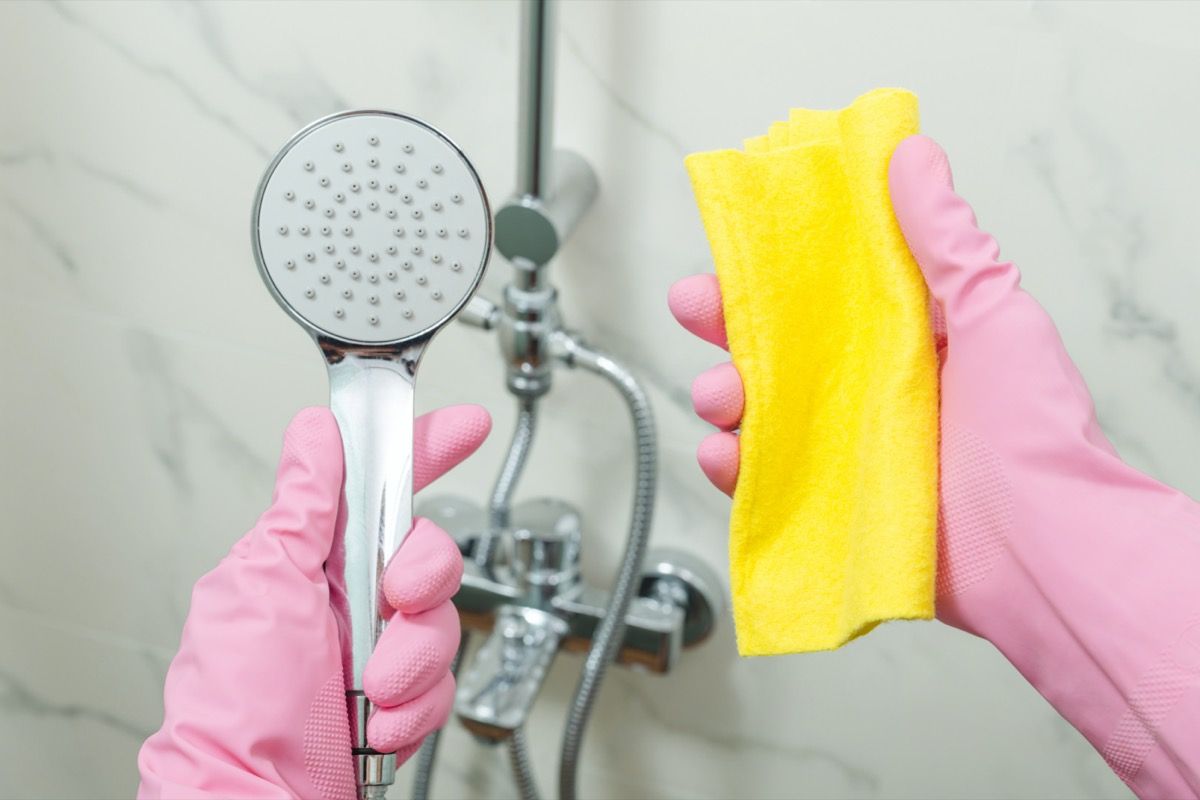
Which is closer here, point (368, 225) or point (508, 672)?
point (368, 225)

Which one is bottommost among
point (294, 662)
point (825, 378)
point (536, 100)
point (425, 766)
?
point (425, 766)

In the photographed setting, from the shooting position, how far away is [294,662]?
0.57 metres

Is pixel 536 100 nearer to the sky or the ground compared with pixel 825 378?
nearer to the sky

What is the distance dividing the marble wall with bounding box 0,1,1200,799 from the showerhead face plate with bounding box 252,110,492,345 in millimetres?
196

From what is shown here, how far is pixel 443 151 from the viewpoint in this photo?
0.58 metres

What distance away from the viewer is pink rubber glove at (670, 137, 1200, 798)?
54 centimetres

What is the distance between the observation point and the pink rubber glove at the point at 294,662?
554mm

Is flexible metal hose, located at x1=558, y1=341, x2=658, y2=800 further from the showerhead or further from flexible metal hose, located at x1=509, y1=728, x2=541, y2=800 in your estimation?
the showerhead

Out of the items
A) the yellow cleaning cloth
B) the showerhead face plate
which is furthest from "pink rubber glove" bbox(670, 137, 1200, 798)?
the showerhead face plate

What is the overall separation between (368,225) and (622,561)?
0.33 meters

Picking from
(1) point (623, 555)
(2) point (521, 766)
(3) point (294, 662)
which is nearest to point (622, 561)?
(1) point (623, 555)

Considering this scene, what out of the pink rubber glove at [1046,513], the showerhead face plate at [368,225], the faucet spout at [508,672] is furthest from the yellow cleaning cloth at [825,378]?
the faucet spout at [508,672]

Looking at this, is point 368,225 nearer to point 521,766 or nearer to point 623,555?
point 623,555

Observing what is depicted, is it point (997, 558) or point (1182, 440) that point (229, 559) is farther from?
point (1182, 440)
